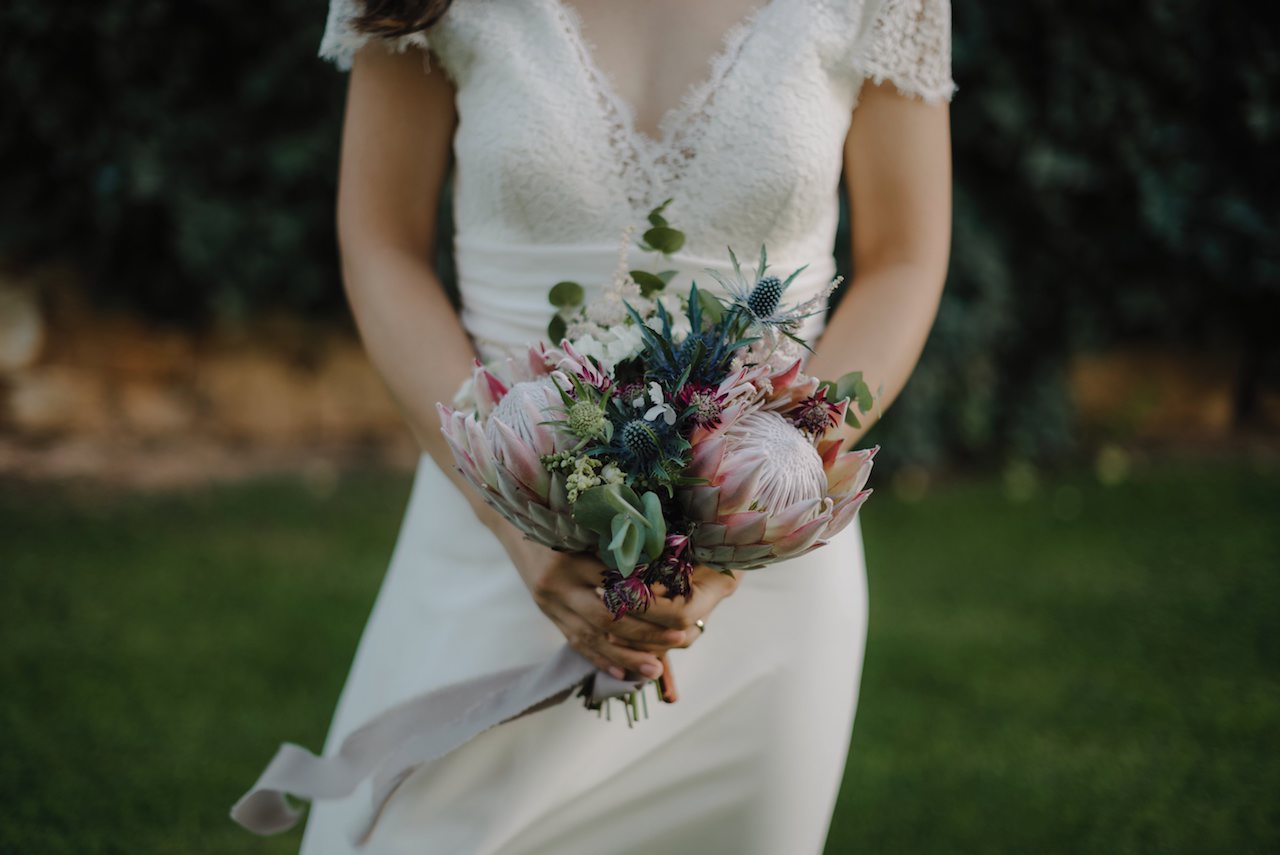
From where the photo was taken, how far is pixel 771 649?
1886 millimetres

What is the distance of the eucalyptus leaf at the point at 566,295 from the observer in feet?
5.61

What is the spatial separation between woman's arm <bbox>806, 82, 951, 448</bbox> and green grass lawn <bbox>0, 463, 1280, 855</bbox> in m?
2.02

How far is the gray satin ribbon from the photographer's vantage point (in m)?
1.70

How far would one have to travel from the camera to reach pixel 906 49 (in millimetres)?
1862

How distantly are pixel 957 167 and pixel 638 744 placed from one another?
4.57 metres

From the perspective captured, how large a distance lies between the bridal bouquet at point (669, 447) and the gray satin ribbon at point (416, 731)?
0.28 meters

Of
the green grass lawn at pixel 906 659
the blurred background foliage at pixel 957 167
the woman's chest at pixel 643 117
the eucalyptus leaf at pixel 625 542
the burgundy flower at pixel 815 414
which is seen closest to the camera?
the eucalyptus leaf at pixel 625 542

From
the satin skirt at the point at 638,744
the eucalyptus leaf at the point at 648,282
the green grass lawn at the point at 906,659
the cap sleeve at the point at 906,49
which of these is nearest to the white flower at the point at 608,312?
the eucalyptus leaf at the point at 648,282

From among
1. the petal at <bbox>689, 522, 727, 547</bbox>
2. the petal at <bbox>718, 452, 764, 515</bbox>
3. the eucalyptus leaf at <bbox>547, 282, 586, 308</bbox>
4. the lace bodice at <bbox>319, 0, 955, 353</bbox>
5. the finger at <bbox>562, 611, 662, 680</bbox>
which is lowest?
the finger at <bbox>562, 611, 662, 680</bbox>

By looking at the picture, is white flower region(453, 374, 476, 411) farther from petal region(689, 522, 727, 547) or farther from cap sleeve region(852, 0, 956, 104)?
cap sleeve region(852, 0, 956, 104)

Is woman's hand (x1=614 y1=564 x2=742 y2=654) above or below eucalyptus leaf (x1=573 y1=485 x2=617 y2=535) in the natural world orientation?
below

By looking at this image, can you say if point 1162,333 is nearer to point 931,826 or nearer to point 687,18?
point 931,826

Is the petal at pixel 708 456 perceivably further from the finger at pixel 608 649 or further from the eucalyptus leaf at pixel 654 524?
the finger at pixel 608 649

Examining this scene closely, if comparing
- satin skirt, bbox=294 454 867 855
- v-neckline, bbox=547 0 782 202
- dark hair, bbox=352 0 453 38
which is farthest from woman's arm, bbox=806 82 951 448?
dark hair, bbox=352 0 453 38
